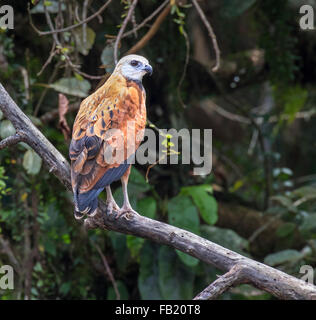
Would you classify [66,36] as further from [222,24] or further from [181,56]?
[222,24]

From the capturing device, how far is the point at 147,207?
14.0 feet

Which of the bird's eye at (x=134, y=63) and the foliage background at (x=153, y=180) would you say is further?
the foliage background at (x=153, y=180)

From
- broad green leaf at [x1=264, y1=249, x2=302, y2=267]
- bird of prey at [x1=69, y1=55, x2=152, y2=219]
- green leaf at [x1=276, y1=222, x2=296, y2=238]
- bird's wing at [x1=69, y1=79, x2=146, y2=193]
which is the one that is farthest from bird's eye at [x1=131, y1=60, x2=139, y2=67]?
green leaf at [x1=276, y1=222, x2=296, y2=238]

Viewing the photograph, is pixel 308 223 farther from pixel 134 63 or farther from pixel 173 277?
pixel 134 63

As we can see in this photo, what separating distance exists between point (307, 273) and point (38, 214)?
223 cm

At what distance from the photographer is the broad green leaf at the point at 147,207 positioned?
4.22 meters

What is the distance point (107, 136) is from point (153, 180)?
2.21 m

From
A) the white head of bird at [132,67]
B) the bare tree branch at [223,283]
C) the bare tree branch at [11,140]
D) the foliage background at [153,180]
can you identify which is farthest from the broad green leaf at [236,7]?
→ the bare tree branch at [223,283]

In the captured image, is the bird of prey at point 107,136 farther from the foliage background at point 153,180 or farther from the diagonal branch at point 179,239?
the foliage background at point 153,180

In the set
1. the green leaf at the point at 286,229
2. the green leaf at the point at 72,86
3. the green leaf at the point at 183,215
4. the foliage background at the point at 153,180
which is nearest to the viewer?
the green leaf at the point at 72,86

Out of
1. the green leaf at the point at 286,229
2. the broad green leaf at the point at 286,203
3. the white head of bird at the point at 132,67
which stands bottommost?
the green leaf at the point at 286,229

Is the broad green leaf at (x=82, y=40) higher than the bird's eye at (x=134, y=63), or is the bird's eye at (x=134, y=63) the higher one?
the broad green leaf at (x=82, y=40)

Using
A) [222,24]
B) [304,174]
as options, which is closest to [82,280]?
[222,24]

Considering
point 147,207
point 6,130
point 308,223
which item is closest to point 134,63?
point 6,130
